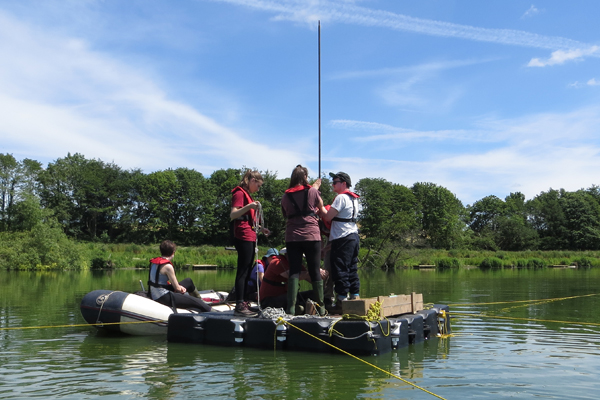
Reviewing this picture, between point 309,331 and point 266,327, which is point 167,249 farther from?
point 309,331

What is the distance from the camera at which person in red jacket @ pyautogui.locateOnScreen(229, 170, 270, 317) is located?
698 cm

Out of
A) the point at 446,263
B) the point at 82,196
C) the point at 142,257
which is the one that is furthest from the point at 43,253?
the point at 82,196

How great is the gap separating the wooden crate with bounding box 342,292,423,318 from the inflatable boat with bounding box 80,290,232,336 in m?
3.04

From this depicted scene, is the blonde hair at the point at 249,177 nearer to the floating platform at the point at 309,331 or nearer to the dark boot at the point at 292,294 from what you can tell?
the dark boot at the point at 292,294

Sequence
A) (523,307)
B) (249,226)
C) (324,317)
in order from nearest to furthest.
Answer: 1. (324,317)
2. (249,226)
3. (523,307)

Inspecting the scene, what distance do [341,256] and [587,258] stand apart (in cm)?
4459

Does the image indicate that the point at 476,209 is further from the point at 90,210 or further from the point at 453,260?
the point at 90,210

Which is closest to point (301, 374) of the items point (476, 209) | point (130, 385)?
point (130, 385)

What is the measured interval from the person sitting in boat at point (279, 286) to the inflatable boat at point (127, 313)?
1.45m

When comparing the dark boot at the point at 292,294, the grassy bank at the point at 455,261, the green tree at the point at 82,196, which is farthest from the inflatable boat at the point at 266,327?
the green tree at the point at 82,196

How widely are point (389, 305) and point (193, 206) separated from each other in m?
64.8

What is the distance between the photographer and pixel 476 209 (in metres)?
93.7

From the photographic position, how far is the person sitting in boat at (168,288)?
27.4ft

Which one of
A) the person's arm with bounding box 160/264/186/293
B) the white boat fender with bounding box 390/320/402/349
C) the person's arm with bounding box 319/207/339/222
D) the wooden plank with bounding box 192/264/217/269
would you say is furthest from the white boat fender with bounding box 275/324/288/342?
the wooden plank with bounding box 192/264/217/269
